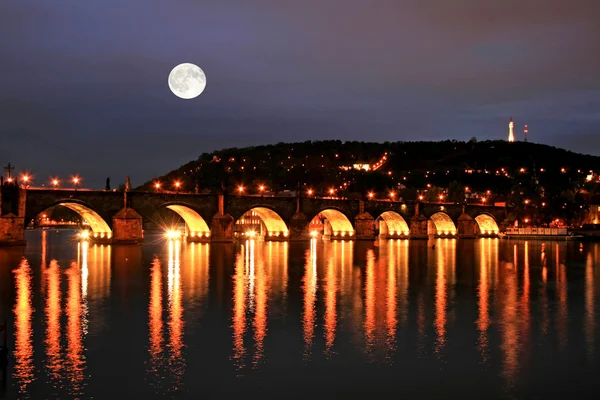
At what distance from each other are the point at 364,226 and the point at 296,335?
236 ft

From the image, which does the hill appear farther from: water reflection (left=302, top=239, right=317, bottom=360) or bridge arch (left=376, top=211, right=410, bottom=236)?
water reflection (left=302, top=239, right=317, bottom=360)

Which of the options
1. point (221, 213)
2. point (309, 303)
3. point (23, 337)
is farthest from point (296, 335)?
point (221, 213)

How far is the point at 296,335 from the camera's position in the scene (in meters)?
22.7

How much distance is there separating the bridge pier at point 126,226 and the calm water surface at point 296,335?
77.2 ft

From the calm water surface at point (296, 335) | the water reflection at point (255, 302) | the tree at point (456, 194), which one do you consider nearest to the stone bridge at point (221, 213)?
the tree at point (456, 194)

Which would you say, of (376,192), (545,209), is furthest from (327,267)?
(376,192)

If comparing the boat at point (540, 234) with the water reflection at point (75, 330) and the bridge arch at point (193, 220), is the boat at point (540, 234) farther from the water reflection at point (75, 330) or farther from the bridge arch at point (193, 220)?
the water reflection at point (75, 330)

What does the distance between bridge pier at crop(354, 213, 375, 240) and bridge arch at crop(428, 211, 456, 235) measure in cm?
2447

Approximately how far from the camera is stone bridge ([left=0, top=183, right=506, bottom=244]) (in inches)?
2426

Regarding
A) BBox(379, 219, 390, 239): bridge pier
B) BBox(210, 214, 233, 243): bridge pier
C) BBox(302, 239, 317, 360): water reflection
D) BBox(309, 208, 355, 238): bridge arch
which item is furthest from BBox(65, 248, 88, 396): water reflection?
BBox(379, 219, 390, 239): bridge pier

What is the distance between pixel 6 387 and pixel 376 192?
137 metres

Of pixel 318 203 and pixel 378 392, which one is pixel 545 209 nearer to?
pixel 318 203

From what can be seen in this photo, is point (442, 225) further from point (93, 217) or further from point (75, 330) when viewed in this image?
point (75, 330)

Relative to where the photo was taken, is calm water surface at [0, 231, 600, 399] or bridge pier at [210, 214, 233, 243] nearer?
calm water surface at [0, 231, 600, 399]
